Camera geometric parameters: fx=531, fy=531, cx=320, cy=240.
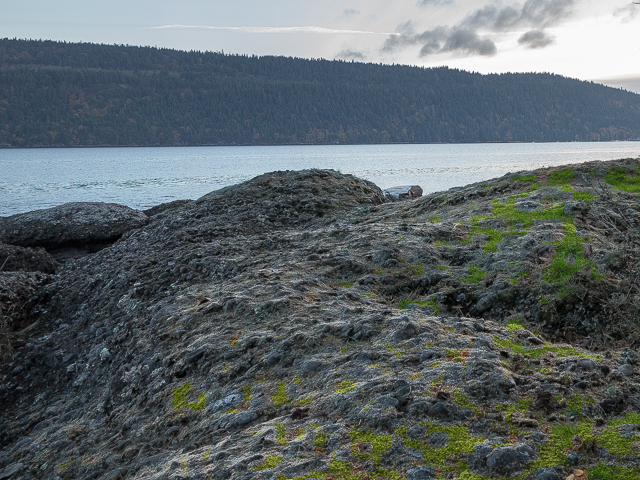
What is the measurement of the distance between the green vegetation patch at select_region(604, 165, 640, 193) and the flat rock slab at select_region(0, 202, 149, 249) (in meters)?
10.6

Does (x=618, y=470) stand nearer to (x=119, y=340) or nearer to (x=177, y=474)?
(x=177, y=474)

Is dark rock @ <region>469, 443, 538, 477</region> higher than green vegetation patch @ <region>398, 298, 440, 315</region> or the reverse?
higher

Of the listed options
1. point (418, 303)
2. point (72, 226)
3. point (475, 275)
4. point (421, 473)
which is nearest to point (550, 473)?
point (421, 473)

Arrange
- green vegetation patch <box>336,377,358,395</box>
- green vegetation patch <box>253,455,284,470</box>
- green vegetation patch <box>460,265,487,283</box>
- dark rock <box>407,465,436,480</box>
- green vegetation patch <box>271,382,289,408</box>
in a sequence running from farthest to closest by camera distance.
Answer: green vegetation patch <box>460,265,487,283</box>
green vegetation patch <box>271,382,289,408</box>
green vegetation patch <box>336,377,358,395</box>
green vegetation patch <box>253,455,284,470</box>
dark rock <box>407,465,436,480</box>

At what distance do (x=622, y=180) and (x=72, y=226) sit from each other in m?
12.7

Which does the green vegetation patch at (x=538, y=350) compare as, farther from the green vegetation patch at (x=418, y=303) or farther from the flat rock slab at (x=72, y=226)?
the flat rock slab at (x=72, y=226)

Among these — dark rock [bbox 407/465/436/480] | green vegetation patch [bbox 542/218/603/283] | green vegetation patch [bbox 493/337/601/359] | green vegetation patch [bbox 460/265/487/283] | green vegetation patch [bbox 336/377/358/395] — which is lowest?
dark rock [bbox 407/465/436/480]

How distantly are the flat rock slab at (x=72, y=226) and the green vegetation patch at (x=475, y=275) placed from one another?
32.2ft

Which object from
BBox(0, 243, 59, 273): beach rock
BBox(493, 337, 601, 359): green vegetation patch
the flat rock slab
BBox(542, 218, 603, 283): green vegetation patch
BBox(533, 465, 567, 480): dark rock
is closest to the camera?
BBox(533, 465, 567, 480): dark rock

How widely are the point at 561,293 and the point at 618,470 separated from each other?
121 inches

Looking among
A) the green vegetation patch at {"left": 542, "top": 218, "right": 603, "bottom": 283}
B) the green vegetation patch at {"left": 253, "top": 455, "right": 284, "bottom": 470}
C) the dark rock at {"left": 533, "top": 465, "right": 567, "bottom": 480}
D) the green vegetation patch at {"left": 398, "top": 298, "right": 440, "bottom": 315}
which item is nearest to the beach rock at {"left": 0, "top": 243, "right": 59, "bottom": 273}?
the green vegetation patch at {"left": 398, "top": 298, "right": 440, "bottom": 315}

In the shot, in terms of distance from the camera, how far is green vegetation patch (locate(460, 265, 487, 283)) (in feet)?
20.1

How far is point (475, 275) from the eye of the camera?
621 centimetres

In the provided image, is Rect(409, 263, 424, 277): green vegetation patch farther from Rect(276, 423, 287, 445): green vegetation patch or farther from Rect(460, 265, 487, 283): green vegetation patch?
Rect(276, 423, 287, 445): green vegetation patch
